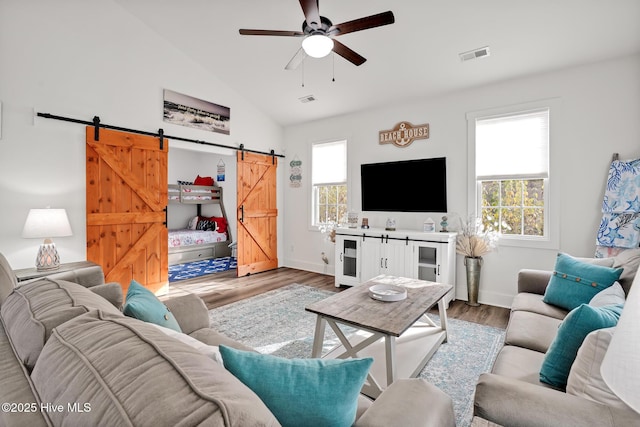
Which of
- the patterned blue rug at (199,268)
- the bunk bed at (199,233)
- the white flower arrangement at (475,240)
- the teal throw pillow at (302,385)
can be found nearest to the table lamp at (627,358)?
the teal throw pillow at (302,385)

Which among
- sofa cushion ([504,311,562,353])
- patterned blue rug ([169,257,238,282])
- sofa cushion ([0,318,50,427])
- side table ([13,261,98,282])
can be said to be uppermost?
sofa cushion ([0,318,50,427])

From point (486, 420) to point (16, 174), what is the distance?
4412 millimetres

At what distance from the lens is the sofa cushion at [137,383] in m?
0.52

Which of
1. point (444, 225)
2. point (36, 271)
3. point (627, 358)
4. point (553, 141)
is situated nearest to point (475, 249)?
point (444, 225)

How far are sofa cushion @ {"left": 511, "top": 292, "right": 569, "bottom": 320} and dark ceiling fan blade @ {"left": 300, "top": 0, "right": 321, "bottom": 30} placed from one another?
272cm

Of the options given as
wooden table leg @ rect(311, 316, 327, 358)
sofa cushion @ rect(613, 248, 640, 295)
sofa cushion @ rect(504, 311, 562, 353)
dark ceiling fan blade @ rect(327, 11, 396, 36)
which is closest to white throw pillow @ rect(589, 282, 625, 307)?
sofa cushion @ rect(613, 248, 640, 295)

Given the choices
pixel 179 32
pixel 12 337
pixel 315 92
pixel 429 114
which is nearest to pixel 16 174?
pixel 179 32

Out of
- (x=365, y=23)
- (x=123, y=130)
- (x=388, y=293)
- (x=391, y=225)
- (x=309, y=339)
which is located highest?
(x=365, y=23)

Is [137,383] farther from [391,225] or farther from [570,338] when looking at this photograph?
[391,225]

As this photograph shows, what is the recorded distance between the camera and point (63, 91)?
3.45 metres

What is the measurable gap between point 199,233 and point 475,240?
18.1ft

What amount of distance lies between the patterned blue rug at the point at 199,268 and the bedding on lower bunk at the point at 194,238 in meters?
0.41

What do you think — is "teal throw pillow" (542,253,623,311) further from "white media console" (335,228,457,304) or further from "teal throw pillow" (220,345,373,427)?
"teal throw pillow" (220,345,373,427)

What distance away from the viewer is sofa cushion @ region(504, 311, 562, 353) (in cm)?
181
